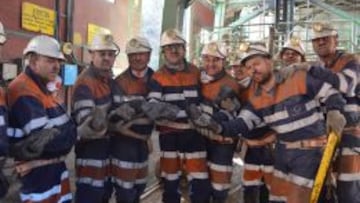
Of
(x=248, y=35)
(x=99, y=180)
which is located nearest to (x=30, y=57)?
(x=99, y=180)

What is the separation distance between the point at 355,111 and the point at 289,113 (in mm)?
1100

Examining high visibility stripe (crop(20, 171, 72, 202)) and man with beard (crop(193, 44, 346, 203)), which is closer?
high visibility stripe (crop(20, 171, 72, 202))

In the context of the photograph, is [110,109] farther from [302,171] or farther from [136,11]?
[136,11]

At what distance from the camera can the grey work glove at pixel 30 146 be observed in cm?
348

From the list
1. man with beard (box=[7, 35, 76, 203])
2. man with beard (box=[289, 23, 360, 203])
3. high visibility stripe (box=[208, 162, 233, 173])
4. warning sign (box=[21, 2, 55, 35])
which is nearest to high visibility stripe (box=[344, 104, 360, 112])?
man with beard (box=[289, 23, 360, 203])

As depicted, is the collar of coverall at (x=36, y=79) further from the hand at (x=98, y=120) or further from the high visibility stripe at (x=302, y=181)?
the high visibility stripe at (x=302, y=181)

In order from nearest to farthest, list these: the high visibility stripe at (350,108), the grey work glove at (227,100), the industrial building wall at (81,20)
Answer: the high visibility stripe at (350,108), the grey work glove at (227,100), the industrial building wall at (81,20)

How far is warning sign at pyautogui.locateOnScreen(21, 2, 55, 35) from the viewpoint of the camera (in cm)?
920

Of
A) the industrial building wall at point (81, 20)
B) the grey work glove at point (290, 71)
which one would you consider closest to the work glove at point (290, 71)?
the grey work glove at point (290, 71)

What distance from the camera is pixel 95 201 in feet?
15.4

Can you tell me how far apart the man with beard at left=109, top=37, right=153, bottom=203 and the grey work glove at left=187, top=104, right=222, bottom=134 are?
0.44 m

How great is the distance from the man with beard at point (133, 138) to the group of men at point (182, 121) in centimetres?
1

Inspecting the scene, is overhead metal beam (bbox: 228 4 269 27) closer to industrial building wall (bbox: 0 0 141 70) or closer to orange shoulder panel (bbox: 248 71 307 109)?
industrial building wall (bbox: 0 0 141 70)

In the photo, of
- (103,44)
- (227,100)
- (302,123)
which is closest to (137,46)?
(103,44)
